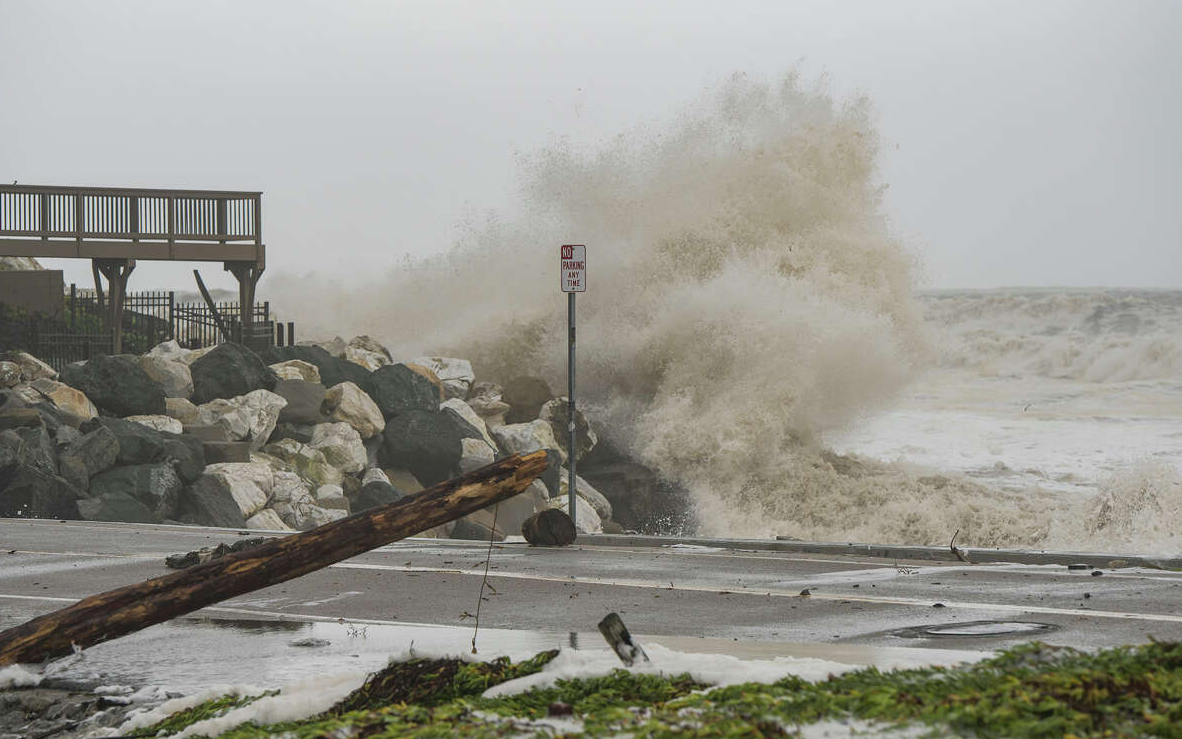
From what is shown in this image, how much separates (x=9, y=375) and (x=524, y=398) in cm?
1123

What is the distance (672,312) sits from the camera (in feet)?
115

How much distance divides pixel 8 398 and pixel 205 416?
335cm

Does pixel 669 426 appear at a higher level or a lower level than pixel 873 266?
lower

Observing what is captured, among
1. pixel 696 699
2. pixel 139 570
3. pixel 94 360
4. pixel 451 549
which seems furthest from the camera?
pixel 94 360

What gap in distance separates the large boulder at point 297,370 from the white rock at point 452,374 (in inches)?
151

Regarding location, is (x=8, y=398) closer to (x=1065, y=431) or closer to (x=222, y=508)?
(x=222, y=508)

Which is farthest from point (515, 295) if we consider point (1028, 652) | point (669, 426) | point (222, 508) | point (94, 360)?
point (1028, 652)

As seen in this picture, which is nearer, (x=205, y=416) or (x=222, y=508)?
(x=222, y=508)

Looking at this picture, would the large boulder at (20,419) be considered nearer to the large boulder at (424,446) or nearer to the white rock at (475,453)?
the large boulder at (424,446)

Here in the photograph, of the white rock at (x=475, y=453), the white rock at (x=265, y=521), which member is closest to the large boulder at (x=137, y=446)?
the white rock at (x=265, y=521)

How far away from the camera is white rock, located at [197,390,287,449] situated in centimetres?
2303

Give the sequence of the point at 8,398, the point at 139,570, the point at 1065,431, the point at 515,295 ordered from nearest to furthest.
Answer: the point at 139,570 < the point at 8,398 < the point at 515,295 < the point at 1065,431

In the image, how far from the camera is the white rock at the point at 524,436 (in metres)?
27.6

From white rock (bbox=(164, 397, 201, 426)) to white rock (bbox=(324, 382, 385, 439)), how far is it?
8.01 ft
